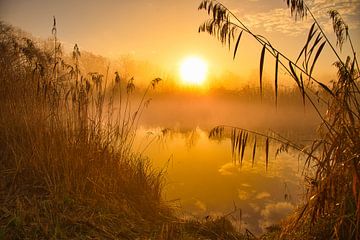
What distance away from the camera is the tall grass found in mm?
1967

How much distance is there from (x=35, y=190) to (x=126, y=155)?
1.00m

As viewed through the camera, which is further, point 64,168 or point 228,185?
point 228,185

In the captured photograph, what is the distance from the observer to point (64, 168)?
7.55 feet

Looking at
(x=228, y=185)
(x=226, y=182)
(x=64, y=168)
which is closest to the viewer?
(x=64, y=168)

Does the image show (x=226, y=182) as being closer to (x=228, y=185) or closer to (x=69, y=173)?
(x=228, y=185)

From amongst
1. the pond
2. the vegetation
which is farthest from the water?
the vegetation

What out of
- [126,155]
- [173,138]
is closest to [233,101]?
[173,138]

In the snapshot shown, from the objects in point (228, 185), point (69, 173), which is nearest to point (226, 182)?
point (228, 185)

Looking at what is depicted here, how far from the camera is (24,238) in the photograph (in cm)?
175

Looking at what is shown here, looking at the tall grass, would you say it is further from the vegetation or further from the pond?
the pond

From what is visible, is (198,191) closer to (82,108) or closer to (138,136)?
(82,108)

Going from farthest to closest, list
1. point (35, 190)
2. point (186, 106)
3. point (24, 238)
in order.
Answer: point (186, 106)
point (35, 190)
point (24, 238)

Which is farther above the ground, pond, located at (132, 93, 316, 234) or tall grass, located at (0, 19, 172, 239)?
tall grass, located at (0, 19, 172, 239)

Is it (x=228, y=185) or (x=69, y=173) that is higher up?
(x=69, y=173)
